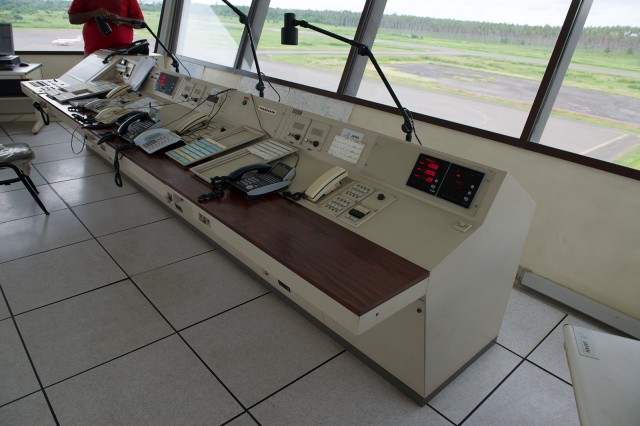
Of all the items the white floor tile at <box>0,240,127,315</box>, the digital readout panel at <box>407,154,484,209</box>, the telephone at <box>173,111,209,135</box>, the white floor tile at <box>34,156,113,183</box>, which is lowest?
the white floor tile at <box>34,156,113,183</box>

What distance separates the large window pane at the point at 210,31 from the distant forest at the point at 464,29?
0.25 feet

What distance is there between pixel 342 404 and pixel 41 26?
5791 millimetres

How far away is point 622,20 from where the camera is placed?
228 cm

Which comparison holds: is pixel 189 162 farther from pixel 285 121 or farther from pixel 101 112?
pixel 101 112

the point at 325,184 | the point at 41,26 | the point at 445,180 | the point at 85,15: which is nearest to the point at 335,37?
the point at 325,184

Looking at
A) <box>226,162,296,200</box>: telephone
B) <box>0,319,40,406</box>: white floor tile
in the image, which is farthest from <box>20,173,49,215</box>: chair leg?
<box>226,162,296,200</box>: telephone

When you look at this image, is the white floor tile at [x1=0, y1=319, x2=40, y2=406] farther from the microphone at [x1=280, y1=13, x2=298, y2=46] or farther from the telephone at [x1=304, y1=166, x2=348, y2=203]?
the microphone at [x1=280, y1=13, x2=298, y2=46]

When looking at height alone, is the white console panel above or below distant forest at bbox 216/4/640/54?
below

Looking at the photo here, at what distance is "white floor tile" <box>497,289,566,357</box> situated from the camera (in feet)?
7.03

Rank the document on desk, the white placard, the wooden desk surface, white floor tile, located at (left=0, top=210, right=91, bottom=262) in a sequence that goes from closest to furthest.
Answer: the wooden desk surface → the white placard → white floor tile, located at (left=0, top=210, right=91, bottom=262) → the document on desk

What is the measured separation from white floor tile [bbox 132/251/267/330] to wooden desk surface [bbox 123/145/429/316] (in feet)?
2.50

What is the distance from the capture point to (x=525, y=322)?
2309 millimetres

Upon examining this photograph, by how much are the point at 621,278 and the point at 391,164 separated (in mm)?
1477

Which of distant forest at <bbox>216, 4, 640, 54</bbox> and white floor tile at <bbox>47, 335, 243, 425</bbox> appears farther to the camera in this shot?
distant forest at <bbox>216, 4, 640, 54</bbox>
